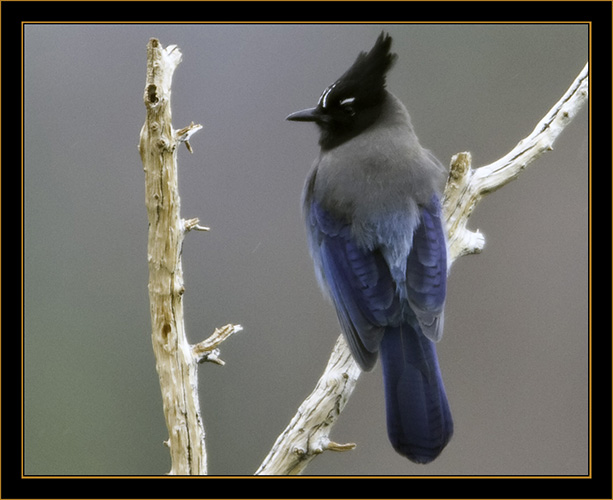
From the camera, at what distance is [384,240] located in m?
3.09

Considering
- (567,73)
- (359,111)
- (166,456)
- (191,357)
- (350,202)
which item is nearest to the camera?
(191,357)

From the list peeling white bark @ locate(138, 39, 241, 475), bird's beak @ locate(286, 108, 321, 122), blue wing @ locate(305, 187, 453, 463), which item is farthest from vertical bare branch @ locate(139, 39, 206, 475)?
bird's beak @ locate(286, 108, 321, 122)

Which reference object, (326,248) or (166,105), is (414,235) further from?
(166,105)

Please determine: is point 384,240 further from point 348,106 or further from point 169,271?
point 169,271

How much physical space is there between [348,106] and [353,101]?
0.11 ft

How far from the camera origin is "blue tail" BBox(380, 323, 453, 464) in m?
2.74

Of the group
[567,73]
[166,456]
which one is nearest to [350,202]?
[166,456]

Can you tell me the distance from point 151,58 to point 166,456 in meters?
3.36

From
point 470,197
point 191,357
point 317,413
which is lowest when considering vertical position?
point 317,413

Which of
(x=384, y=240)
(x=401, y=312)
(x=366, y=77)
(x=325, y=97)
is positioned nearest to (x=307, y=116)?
(x=325, y=97)

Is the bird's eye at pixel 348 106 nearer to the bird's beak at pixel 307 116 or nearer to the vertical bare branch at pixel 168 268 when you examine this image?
the bird's beak at pixel 307 116

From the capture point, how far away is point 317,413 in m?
2.73

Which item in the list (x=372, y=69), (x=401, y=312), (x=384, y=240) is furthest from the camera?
(x=372, y=69)

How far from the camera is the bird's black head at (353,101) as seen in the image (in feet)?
11.1
